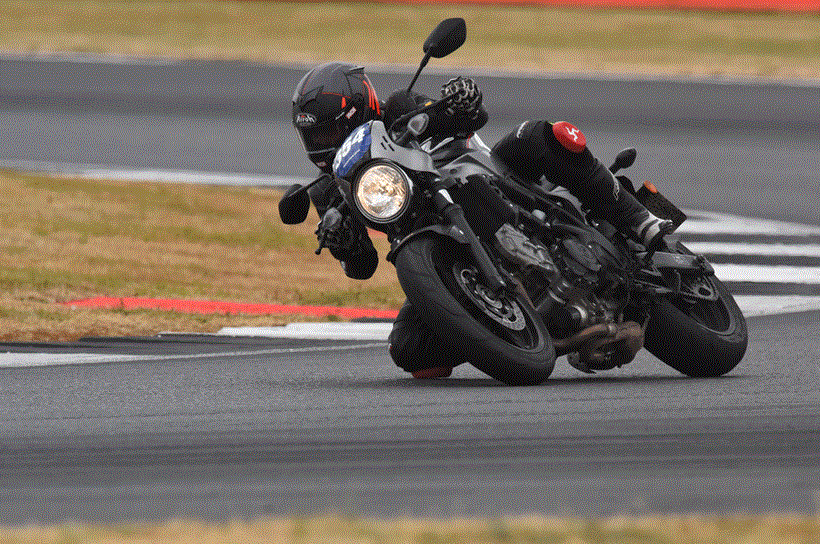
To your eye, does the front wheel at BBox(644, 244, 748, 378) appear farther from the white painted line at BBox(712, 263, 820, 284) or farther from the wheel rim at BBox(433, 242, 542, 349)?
the white painted line at BBox(712, 263, 820, 284)

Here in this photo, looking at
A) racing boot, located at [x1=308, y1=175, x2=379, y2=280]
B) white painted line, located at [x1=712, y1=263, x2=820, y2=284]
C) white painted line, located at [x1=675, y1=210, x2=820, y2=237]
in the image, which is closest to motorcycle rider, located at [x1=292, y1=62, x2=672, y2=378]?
racing boot, located at [x1=308, y1=175, x2=379, y2=280]

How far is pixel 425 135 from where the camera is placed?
6.84 m

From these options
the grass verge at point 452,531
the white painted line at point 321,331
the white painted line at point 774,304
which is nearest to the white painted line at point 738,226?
the white painted line at point 774,304

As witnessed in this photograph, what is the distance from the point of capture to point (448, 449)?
17.4ft

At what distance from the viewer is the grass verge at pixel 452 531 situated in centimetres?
411

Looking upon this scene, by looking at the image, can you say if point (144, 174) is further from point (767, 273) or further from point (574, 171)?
point (574, 171)

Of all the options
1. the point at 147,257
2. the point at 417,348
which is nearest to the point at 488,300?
the point at 417,348

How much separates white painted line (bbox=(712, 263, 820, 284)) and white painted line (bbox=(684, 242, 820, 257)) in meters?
0.49

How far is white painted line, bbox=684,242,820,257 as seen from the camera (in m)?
12.0

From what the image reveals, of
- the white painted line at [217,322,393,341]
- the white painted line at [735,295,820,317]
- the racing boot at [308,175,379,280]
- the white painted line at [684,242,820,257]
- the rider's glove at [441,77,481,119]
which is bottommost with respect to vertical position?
the white painted line at [684,242,820,257]

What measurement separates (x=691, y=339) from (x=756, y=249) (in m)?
5.45

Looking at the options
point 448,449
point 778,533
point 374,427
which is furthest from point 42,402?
point 778,533

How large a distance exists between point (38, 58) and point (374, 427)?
17.5m

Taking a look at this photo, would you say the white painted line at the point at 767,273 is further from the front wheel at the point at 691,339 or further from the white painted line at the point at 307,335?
the front wheel at the point at 691,339
